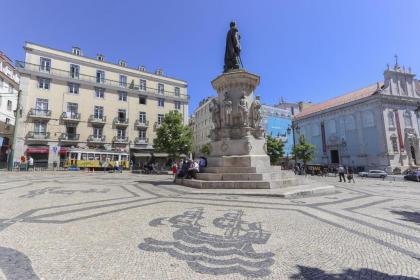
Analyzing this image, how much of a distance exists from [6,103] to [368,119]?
64.3 metres

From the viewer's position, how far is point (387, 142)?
37656mm

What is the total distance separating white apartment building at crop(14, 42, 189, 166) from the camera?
3177 centimetres

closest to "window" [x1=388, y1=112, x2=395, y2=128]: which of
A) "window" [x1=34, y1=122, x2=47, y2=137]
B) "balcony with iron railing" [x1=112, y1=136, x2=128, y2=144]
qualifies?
"balcony with iron railing" [x1=112, y1=136, x2=128, y2=144]

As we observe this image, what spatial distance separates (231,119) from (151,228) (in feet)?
28.6

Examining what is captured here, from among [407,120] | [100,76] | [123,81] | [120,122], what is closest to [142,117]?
[120,122]

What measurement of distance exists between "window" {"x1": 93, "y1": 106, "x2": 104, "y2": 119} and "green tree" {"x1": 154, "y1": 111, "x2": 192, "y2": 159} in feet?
41.1

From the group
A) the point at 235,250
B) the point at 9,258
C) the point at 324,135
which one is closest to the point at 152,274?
the point at 235,250

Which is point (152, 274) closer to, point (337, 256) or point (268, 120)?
point (337, 256)

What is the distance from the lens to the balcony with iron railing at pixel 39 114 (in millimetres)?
31583

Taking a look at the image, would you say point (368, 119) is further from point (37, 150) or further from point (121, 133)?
point (37, 150)

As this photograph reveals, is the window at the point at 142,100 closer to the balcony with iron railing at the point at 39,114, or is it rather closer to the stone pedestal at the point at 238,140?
the balcony with iron railing at the point at 39,114

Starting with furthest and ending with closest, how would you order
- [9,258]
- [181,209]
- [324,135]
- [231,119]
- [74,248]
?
[324,135]
[231,119]
[181,209]
[74,248]
[9,258]

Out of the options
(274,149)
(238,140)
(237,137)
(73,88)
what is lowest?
(238,140)

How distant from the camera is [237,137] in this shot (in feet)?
40.0
